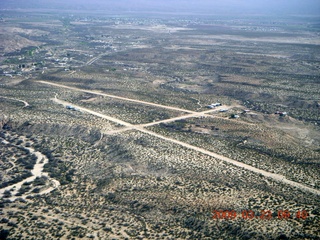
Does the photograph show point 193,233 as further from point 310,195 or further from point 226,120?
point 226,120

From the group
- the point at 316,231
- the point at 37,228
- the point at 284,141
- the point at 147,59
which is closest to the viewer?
the point at 316,231

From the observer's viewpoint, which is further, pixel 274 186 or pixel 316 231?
pixel 274 186

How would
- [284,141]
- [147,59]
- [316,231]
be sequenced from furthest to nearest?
1. [147,59]
2. [284,141]
3. [316,231]

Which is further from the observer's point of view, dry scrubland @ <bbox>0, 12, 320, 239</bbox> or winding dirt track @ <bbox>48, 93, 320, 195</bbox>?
winding dirt track @ <bbox>48, 93, 320, 195</bbox>

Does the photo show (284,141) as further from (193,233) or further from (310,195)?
(193,233)

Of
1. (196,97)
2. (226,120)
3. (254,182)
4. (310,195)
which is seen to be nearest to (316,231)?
(310,195)

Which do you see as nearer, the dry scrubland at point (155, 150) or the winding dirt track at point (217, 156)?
the dry scrubland at point (155, 150)

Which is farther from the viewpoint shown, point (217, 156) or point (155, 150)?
point (155, 150)
